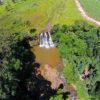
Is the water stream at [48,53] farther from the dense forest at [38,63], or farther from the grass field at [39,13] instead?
the grass field at [39,13]

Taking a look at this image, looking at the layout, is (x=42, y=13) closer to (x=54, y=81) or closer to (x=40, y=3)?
(x=40, y=3)

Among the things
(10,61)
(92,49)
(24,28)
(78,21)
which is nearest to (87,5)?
(78,21)

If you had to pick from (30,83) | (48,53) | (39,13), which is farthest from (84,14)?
(30,83)

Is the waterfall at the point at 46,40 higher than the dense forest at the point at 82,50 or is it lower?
lower

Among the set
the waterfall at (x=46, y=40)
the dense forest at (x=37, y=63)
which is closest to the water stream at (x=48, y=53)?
the waterfall at (x=46, y=40)

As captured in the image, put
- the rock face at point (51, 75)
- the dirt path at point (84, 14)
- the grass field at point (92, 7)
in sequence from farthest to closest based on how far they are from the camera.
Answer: the grass field at point (92, 7) < the dirt path at point (84, 14) < the rock face at point (51, 75)

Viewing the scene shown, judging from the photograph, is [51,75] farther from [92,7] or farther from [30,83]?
[92,7]
